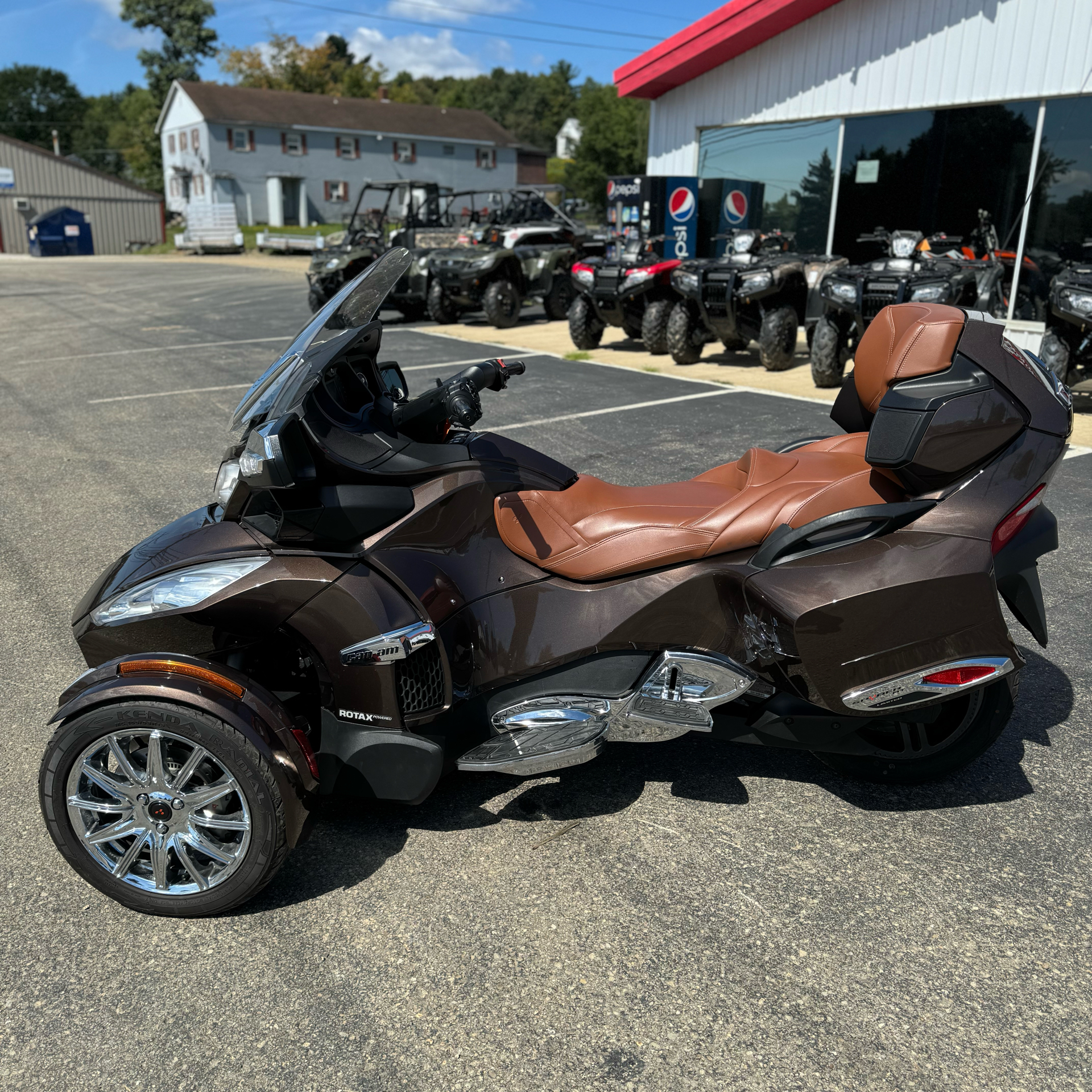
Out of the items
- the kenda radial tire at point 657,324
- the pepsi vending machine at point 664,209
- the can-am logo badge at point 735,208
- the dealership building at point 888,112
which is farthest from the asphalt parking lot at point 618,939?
the pepsi vending machine at point 664,209

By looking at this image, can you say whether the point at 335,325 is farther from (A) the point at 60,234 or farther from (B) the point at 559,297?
(A) the point at 60,234

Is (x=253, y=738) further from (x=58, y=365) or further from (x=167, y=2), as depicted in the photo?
(x=167, y=2)

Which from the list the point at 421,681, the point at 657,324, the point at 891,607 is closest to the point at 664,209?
the point at 657,324

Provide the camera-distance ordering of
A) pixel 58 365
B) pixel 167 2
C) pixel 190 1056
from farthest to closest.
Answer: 1. pixel 167 2
2. pixel 58 365
3. pixel 190 1056

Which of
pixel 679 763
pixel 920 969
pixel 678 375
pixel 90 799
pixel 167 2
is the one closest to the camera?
pixel 920 969

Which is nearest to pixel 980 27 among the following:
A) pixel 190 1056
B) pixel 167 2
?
pixel 190 1056

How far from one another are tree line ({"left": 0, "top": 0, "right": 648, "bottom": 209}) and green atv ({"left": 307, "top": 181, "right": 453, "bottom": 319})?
28.7 metres

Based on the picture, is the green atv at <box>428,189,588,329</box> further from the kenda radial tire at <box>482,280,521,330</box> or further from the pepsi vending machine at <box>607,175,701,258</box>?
the pepsi vending machine at <box>607,175,701,258</box>

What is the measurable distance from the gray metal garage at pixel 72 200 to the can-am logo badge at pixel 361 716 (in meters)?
49.2

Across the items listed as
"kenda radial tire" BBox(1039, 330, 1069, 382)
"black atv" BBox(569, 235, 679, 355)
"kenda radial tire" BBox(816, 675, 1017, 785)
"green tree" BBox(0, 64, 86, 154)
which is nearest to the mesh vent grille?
"kenda radial tire" BBox(816, 675, 1017, 785)

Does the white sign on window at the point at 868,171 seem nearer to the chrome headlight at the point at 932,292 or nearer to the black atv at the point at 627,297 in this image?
the black atv at the point at 627,297

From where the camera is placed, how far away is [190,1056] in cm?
215

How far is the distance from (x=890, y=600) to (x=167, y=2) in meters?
79.1

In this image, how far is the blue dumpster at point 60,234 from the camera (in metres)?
42.8
